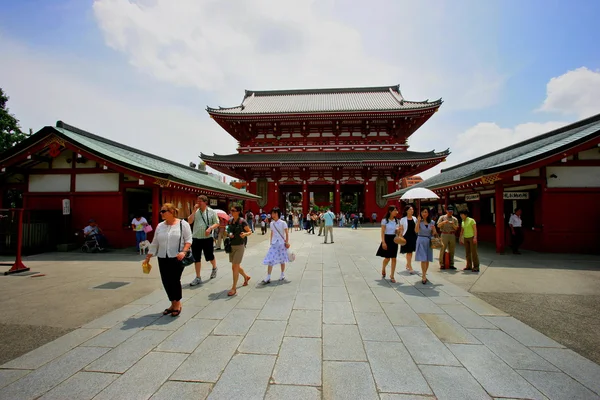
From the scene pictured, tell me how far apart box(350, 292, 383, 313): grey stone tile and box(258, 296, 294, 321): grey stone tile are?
1.11m

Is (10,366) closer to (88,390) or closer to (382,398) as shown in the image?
(88,390)

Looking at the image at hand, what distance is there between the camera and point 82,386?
7.98ft

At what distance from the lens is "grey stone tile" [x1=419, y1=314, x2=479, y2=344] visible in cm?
330

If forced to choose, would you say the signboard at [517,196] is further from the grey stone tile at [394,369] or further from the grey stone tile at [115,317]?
the grey stone tile at [115,317]

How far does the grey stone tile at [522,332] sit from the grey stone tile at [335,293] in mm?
2258

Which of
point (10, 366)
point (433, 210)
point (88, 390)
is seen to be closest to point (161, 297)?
point (10, 366)

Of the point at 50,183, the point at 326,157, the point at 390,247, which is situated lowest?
the point at 390,247

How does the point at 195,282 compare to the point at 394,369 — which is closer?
the point at 394,369

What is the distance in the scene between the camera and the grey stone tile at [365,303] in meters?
4.30

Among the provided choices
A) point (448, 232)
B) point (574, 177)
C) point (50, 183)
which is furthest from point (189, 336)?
point (574, 177)

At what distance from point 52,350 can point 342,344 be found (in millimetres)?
3417

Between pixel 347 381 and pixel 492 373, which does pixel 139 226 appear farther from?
pixel 492 373

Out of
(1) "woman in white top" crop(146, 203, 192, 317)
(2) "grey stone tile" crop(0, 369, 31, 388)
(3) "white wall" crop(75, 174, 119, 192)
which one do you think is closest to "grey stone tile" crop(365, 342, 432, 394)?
(1) "woman in white top" crop(146, 203, 192, 317)

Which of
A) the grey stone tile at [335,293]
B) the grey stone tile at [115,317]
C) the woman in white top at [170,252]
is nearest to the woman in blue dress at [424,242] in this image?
the grey stone tile at [335,293]
